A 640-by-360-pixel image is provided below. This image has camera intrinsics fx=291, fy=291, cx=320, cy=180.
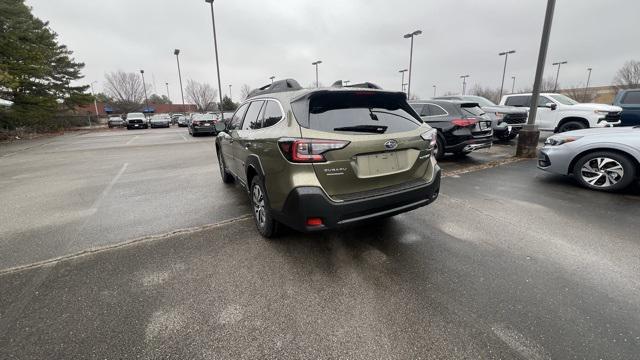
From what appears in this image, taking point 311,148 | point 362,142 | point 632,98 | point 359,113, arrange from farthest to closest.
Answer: point 632,98
point 359,113
point 362,142
point 311,148

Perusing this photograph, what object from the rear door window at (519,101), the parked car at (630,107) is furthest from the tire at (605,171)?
the parked car at (630,107)

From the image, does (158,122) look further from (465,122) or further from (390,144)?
(390,144)

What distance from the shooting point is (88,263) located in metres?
2.99

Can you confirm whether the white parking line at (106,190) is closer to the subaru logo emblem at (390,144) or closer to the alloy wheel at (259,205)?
the alloy wheel at (259,205)

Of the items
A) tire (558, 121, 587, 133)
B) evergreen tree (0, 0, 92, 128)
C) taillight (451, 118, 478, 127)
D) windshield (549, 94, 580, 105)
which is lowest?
tire (558, 121, 587, 133)

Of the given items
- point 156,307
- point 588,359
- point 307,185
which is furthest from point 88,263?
point 588,359

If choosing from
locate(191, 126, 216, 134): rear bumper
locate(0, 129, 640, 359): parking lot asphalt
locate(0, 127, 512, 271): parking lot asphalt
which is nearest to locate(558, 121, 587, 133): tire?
locate(0, 127, 512, 271): parking lot asphalt

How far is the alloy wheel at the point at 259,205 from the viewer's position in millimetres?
3393

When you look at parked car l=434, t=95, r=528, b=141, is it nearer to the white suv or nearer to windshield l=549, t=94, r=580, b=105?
the white suv

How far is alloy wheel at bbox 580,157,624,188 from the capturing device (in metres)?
4.79

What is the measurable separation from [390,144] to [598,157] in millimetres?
→ 4579

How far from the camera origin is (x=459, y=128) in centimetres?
716

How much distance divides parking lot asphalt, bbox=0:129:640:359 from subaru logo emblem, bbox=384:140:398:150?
1.12 meters

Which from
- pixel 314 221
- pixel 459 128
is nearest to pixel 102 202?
pixel 314 221
